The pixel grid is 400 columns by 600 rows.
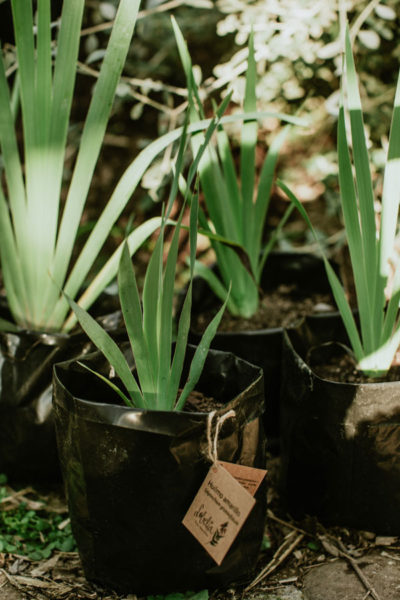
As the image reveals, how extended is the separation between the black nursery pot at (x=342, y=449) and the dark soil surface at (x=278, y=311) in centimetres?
32

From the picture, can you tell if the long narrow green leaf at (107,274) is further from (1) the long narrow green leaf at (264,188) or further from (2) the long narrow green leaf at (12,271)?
(1) the long narrow green leaf at (264,188)

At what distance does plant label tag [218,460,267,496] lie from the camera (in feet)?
2.73

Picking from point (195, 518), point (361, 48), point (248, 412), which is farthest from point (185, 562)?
point (361, 48)

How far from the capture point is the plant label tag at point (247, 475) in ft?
2.73

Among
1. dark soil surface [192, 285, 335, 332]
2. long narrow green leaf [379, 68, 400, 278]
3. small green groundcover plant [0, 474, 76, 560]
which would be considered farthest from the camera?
dark soil surface [192, 285, 335, 332]

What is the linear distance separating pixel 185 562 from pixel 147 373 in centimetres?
29

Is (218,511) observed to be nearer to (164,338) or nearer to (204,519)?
(204,519)

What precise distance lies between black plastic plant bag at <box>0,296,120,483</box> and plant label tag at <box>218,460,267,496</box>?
1.42 ft

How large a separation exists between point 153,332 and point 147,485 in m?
0.22

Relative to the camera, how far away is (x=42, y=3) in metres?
1.01

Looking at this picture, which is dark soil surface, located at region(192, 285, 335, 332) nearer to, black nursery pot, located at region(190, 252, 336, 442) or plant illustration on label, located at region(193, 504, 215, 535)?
black nursery pot, located at region(190, 252, 336, 442)

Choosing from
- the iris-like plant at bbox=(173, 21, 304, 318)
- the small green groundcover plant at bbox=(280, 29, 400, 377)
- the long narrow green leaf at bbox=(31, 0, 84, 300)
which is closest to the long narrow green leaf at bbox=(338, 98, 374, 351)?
the small green groundcover plant at bbox=(280, 29, 400, 377)

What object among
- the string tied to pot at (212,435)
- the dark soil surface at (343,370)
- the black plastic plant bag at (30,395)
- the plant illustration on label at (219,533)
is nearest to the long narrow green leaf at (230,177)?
the dark soil surface at (343,370)

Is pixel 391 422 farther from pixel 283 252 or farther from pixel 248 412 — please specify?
pixel 283 252
